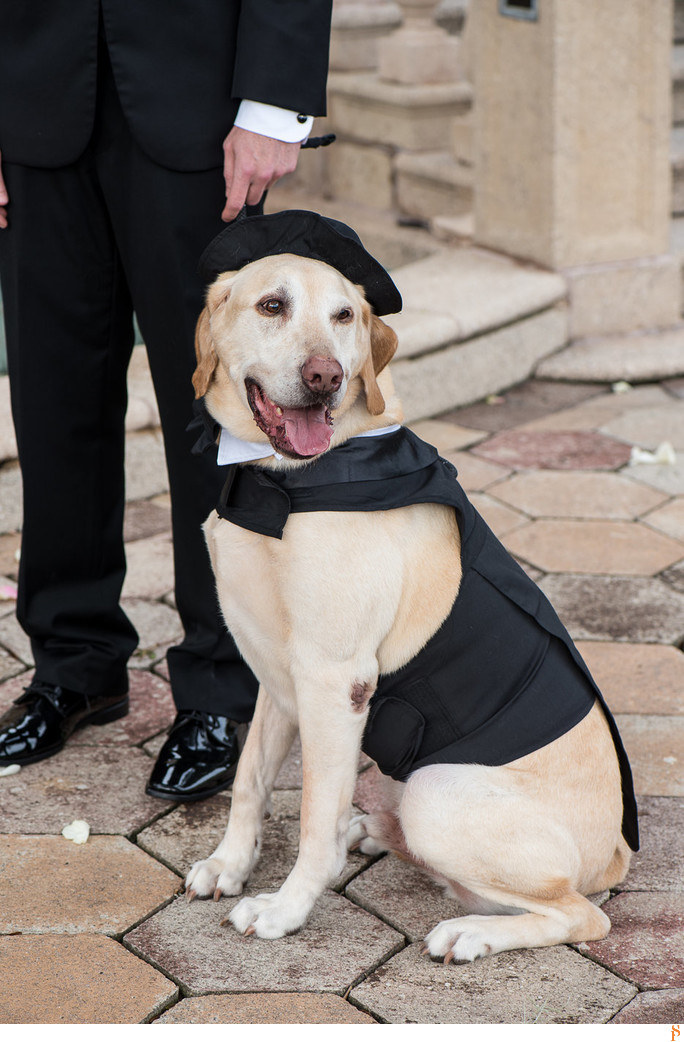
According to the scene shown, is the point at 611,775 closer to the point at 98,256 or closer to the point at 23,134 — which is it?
the point at 98,256

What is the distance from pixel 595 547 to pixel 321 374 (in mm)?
2190

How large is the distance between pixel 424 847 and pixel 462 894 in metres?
0.20

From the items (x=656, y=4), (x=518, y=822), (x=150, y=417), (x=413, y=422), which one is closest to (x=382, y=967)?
(x=518, y=822)

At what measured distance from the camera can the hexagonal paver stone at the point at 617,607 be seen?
138 inches

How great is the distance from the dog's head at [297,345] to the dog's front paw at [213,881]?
874mm

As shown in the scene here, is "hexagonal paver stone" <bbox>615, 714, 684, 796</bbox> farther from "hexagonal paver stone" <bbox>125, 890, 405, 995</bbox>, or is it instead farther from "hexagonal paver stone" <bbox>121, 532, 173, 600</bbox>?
"hexagonal paver stone" <bbox>121, 532, 173, 600</bbox>

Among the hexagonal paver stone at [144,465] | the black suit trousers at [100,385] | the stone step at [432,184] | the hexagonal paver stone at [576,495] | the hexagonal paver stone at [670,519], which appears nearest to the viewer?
the black suit trousers at [100,385]

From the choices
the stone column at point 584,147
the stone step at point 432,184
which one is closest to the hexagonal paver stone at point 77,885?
the stone column at point 584,147

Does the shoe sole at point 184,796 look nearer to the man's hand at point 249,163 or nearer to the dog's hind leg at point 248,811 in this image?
the dog's hind leg at point 248,811

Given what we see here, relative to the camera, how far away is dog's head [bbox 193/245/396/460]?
82.7 inches

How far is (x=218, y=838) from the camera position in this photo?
8.68 feet

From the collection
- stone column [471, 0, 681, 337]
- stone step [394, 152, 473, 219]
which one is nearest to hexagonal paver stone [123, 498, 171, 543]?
stone column [471, 0, 681, 337]

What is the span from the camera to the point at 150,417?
14.7ft

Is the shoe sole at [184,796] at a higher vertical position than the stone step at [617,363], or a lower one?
lower
